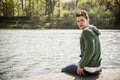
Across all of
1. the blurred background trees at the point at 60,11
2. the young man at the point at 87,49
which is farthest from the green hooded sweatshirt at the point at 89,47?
the blurred background trees at the point at 60,11

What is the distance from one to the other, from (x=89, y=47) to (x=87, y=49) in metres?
0.05

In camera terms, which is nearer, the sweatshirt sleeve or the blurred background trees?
the sweatshirt sleeve

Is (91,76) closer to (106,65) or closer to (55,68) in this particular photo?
(55,68)

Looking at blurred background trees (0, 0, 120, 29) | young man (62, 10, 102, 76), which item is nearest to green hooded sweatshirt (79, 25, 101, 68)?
young man (62, 10, 102, 76)

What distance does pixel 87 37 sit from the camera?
6172 mm

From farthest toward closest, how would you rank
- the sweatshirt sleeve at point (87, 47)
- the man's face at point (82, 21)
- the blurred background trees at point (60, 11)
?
the blurred background trees at point (60, 11) → the man's face at point (82, 21) → the sweatshirt sleeve at point (87, 47)

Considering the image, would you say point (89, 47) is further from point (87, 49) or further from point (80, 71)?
point (80, 71)

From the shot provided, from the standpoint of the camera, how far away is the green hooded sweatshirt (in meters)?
6.15

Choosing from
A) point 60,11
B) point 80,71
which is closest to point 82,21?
point 80,71

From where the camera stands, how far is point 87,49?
6.14 meters

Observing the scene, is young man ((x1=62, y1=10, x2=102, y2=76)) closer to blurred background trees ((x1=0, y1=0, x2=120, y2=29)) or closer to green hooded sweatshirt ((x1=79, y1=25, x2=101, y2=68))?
green hooded sweatshirt ((x1=79, y1=25, x2=101, y2=68))

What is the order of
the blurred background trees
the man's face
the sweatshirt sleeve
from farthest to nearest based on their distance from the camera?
the blurred background trees → the man's face → the sweatshirt sleeve

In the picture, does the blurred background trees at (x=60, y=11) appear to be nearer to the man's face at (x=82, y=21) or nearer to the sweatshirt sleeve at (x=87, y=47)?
the man's face at (x=82, y=21)

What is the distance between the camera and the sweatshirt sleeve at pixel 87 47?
614cm
